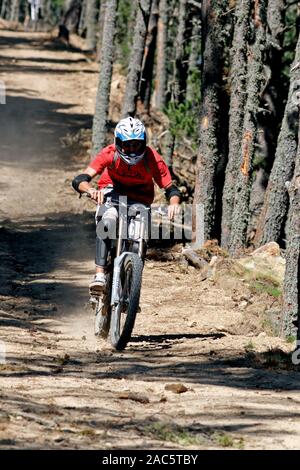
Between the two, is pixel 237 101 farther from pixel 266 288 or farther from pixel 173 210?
pixel 173 210

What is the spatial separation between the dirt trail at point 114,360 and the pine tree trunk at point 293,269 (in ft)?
1.12

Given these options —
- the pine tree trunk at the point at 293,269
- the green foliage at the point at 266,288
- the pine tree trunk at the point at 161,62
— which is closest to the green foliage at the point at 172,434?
the pine tree trunk at the point at 293,269

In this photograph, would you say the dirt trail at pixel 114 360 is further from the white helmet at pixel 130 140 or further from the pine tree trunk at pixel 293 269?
the white helmet at pixel 130 140

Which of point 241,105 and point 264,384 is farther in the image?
point 241,105

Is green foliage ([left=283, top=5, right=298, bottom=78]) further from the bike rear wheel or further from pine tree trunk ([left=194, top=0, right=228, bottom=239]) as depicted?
the bike rear wheel

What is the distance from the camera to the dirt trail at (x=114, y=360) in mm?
6547

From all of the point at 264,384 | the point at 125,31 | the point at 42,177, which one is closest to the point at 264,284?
the point at 264,384

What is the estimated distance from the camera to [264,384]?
8.43 metres

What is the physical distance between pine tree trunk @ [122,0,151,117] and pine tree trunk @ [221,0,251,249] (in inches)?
242

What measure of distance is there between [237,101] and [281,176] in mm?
1493

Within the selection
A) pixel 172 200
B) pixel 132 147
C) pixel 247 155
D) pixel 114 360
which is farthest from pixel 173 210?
pixel 247 155

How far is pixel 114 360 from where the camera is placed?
933 cm
